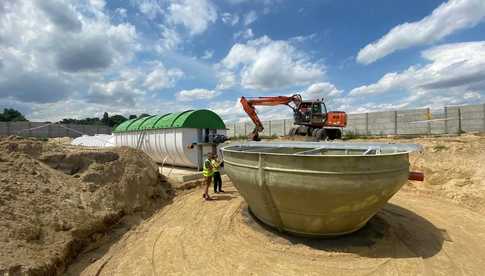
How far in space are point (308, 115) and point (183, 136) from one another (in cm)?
863

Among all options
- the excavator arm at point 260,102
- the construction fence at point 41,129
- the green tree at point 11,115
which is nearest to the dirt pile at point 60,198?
the excavator arm at point 260,102

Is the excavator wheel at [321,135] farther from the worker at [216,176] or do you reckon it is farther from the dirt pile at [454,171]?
the worker at [216,176]

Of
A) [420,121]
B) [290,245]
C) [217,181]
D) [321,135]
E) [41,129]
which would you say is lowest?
[290,245]

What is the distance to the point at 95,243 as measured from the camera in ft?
21.8

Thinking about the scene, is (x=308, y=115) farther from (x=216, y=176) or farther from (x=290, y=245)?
(x=290, y=245)

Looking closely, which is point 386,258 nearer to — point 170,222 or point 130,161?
point 170,222

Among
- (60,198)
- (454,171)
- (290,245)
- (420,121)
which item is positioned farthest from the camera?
(420,121)

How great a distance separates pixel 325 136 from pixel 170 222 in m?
13.4

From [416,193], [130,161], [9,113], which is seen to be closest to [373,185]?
[416,193]

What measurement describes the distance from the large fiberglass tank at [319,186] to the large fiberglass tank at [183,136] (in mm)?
7669

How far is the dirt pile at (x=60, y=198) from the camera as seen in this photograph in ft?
17.2

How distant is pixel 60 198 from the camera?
276 inches

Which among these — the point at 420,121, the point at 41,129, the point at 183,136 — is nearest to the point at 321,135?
the point at 183,136

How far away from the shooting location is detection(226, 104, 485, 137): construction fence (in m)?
21.9
